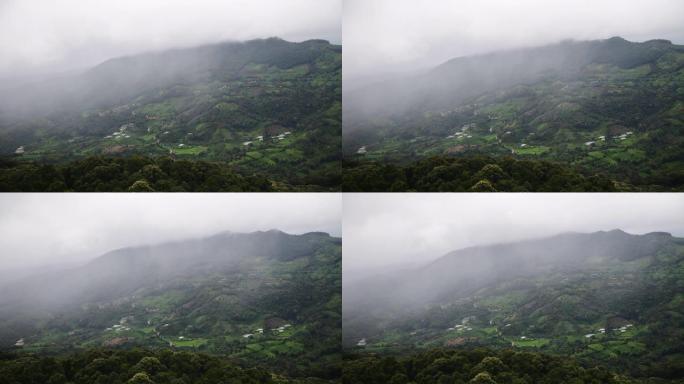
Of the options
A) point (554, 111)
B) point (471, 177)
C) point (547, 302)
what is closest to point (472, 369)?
point (547, 302)

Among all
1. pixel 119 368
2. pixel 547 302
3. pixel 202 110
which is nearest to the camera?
pixel 119 368

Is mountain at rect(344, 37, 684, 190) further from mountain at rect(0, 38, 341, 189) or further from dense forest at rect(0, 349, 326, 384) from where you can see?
dense forest at rect(0, 349, 326, 384)

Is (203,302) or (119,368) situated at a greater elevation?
(203,302)

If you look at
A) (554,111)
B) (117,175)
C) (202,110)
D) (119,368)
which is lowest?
(119,368)

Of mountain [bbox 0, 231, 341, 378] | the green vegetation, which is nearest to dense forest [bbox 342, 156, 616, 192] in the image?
mountain [bbox 0, 231, 341, 378]

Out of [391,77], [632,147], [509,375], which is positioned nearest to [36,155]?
[391,77]

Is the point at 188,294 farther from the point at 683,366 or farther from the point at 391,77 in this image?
the point at 683,366

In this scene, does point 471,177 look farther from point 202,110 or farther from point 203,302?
point 203,302
